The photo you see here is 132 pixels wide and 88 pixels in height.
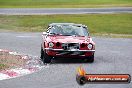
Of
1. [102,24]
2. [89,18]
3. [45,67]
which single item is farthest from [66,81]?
[89,18]

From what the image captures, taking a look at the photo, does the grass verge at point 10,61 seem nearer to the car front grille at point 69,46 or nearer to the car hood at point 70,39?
the car hood at point 70,39

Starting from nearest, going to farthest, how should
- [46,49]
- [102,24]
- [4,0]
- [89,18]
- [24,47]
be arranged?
1. [46,49]
2. [24,47]
3. [102,24]
4. [89,18]
5. [4,0]

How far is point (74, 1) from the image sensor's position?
62281mm

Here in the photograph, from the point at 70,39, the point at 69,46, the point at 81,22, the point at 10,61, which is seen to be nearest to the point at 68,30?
the point at 70,39

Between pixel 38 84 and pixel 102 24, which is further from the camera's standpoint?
pixel 102 24

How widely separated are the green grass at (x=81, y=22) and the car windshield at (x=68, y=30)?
14.6 metres

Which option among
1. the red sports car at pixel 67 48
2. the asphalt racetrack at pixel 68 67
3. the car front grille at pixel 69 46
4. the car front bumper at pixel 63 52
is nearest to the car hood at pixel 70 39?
the red sports car at pixel 67 48

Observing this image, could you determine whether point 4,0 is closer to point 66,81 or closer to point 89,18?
point 89,18

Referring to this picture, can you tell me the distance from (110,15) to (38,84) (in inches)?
1218

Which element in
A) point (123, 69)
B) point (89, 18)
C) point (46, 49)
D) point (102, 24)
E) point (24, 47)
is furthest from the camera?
point (89, 18)

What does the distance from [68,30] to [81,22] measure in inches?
753

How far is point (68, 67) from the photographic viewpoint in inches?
577

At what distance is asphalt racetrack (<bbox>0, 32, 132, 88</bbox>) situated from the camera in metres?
11.0

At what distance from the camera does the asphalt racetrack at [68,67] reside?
11047 mm
